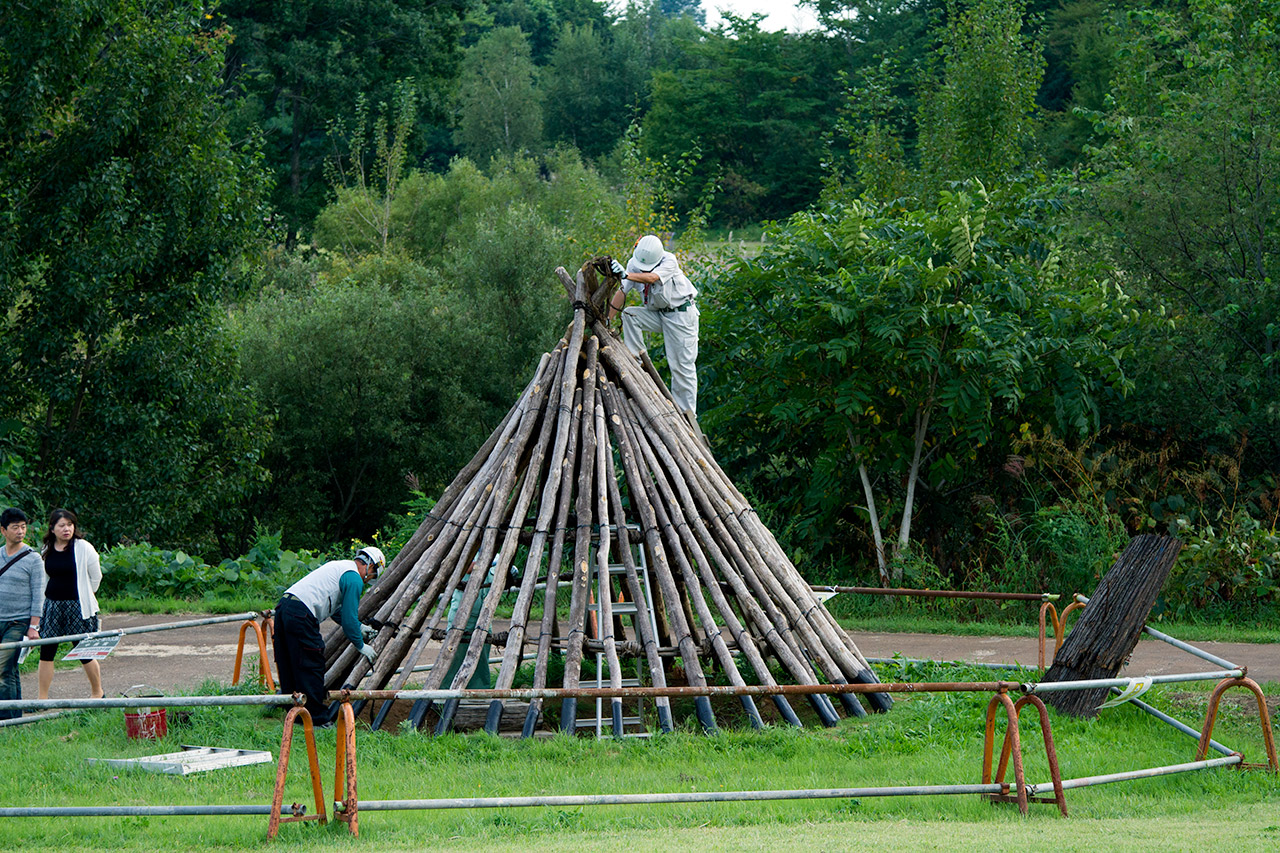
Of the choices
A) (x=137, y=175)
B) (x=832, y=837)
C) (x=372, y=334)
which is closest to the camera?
(x=832, y=837)

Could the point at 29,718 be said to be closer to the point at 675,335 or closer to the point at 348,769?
the point at 348,769

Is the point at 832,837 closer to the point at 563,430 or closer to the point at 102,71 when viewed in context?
the point at 563,430

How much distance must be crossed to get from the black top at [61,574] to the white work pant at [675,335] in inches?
166

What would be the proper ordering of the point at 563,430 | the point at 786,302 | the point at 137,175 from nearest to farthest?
the point at 563,430 → the point at 786,302 → the point at 137,175

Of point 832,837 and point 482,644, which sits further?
point 482,644

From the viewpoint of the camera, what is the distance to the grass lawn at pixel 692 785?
562 centimetres

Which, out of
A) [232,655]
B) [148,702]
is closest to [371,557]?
[148,702]

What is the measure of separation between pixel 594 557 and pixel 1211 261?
8.71m

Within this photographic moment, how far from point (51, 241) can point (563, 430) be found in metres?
9.74

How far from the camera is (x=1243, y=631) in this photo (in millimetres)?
11695

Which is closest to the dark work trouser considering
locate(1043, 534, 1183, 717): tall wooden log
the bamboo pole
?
the bamboo pole

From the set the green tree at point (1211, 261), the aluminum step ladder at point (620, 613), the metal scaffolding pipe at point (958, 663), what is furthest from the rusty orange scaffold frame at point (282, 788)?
the green tree at point (1211, 261)

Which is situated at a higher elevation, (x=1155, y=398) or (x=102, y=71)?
(x=102, y=71)

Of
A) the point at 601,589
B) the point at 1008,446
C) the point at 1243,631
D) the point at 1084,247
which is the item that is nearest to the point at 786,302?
the point at 1008,446
